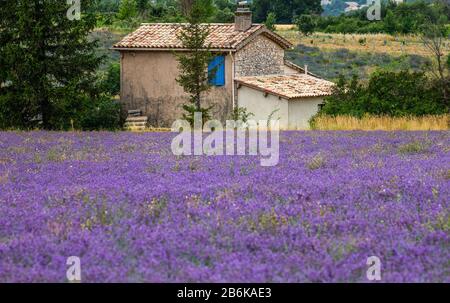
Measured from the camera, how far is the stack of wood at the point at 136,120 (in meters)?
42.6

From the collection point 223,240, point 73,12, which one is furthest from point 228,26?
point 223,240

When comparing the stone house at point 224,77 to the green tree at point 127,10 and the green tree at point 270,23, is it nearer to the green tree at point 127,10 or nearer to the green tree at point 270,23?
the green tree at point 270,23

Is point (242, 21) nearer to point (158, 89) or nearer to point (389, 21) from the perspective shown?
point (158, 89)

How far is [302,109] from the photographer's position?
43.0 metres

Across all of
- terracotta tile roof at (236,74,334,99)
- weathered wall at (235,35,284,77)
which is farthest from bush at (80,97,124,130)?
weathered wall at (235,35,284,77)

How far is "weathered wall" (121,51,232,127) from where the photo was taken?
4372 centimetres

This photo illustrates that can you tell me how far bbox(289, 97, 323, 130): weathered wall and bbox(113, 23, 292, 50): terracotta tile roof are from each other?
4.35 m

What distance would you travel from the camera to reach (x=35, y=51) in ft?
101

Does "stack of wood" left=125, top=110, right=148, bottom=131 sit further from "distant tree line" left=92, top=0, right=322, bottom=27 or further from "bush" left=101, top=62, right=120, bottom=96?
"distant tree line" left=92, top=0, right=322, bottom=27

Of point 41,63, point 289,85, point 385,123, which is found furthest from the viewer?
point 289,85

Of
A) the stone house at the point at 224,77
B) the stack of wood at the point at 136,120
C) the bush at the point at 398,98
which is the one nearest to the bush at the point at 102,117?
the stack of wood at the point at 136,120

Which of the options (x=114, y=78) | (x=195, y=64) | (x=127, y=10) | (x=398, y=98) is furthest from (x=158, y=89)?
(x=127, y=10)

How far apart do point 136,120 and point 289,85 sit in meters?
8.58
